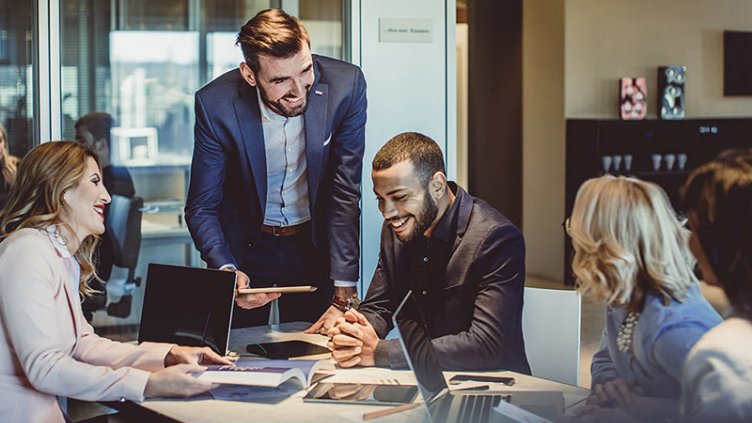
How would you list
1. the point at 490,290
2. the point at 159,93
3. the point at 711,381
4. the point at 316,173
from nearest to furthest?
the point at 711,381, the point at 490,290, the point at 316,173, the point at 159,93

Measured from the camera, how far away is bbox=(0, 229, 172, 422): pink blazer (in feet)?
7.71

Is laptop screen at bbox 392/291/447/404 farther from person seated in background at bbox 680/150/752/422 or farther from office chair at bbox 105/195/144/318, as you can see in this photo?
office chair at bbox 105/195/144/318

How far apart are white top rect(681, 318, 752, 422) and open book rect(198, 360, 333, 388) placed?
0.98 metres

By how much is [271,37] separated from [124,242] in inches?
87.6

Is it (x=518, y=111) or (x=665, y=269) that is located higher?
(x=518, y=111)

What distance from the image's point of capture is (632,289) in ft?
6.66

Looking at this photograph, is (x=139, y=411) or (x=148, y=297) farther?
(x=148, y=297)

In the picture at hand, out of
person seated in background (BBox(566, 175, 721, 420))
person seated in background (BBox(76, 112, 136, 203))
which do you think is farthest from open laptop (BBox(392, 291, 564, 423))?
person seated in background (BBox(76, 112, 136, 203))

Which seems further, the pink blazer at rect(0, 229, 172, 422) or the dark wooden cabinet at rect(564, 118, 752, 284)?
the dark wooden cabinet at rect(564, 118, 752, 284)

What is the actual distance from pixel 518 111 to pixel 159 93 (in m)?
5.62

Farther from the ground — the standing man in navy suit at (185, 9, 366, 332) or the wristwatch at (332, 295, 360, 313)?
the standing man in navy suit at (185, 9, 366, 332)

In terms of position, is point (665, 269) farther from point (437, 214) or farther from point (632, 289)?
point (437, 214)

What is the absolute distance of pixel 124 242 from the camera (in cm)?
515

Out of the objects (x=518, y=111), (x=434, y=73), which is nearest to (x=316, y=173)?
(x=434, y=73)
